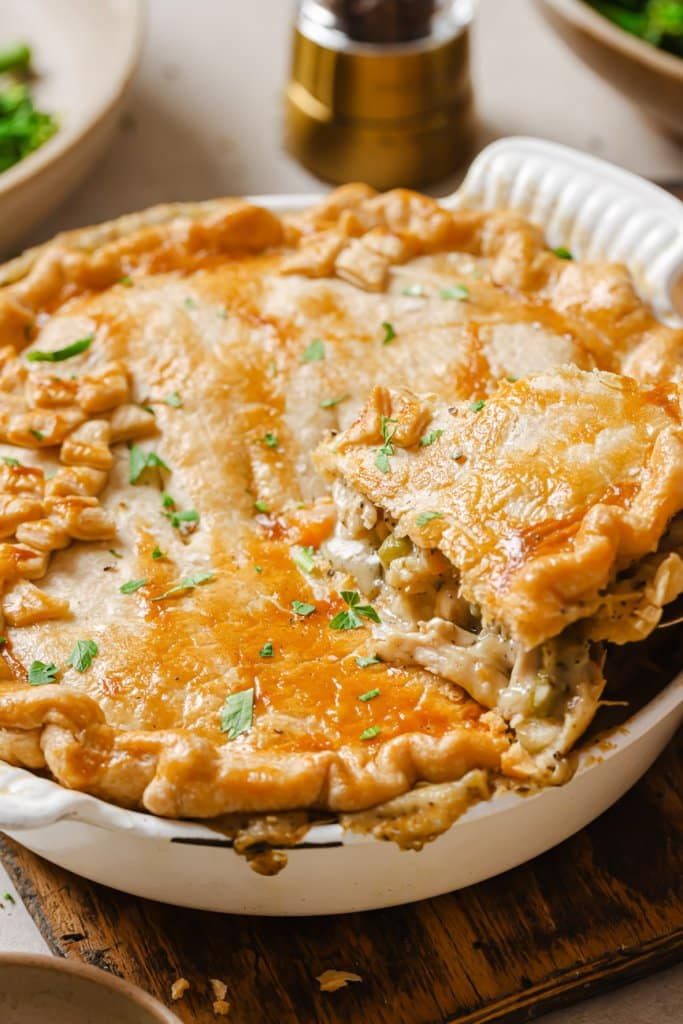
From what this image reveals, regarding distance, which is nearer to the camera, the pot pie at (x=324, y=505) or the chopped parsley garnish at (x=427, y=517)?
the pot pie at (x=324, y=505)

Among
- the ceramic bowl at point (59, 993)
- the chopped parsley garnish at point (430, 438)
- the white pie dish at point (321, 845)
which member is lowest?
the ceramic bowl at point (59, 993)

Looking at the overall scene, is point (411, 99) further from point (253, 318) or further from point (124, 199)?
point (253, 318)

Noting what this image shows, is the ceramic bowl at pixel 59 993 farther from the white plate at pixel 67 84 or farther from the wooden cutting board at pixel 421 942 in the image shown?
the white plate at pixel 67 84

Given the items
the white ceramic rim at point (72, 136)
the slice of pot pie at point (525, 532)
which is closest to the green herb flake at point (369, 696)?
the slice of pot pie at point (525, 532)

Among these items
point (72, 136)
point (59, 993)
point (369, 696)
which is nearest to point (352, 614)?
point (369, 696)

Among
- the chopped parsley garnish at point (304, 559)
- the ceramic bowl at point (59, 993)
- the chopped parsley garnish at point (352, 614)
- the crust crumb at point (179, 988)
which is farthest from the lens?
the chopped parsley garnish at point (304, 559)

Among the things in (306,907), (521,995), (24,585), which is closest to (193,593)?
(24,585)

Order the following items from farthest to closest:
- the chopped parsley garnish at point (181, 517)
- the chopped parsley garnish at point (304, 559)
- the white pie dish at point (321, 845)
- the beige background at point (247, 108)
Result: the beige background at point (247, 108) < the chopped parsley garnish at point (181, 517) < the chopped parsley garnish at point (304, 559) < the white pie dish at point (321, 845)

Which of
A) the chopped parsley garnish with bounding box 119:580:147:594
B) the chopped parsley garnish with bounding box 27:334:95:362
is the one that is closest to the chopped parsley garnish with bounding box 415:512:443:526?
the chopped parsley garnish with bounding box 119:580:147:594
